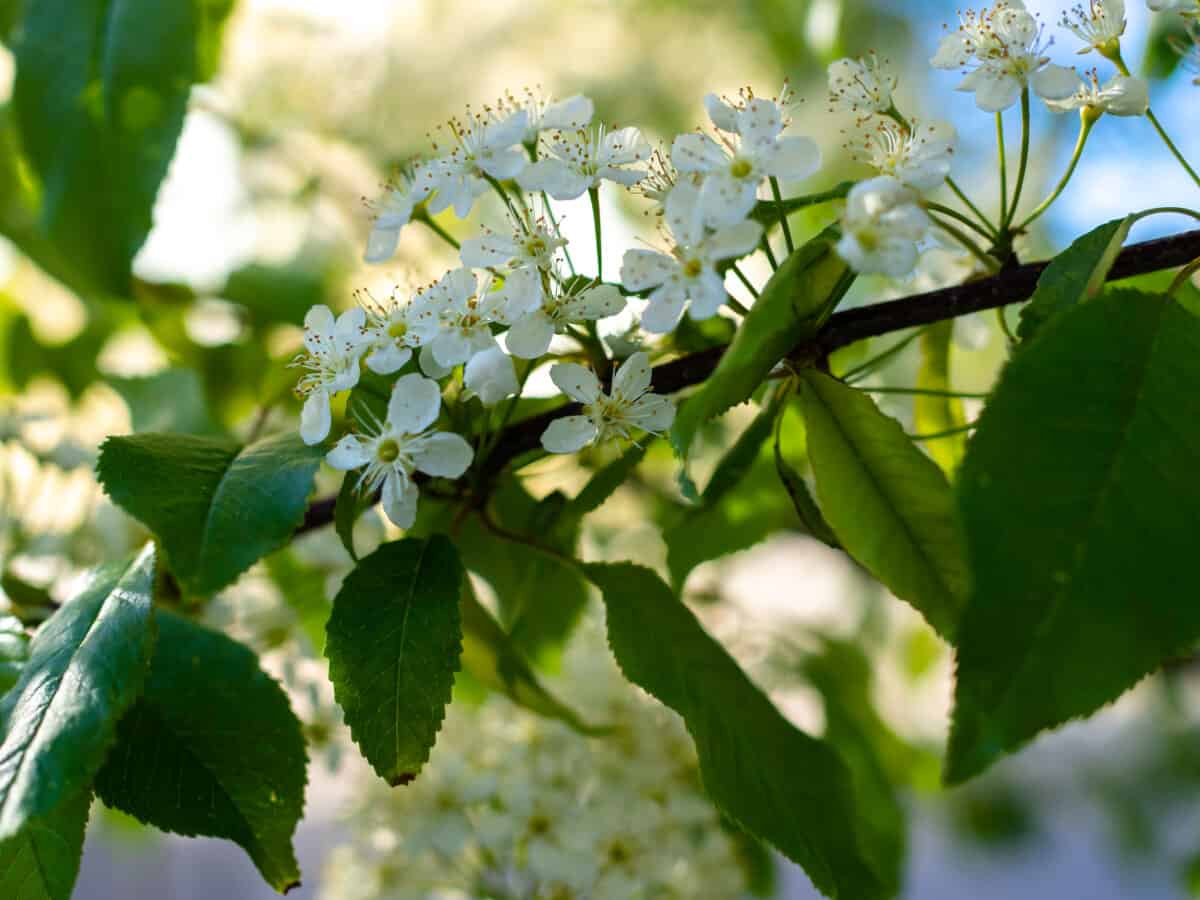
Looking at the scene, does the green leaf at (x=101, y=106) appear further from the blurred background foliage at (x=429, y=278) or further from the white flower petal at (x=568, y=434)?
the white flower petal at (x=568, y=434)

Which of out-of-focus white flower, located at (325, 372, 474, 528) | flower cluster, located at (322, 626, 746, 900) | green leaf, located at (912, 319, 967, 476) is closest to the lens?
out-of-focus white flower, located at (325, 372, 474, 528)

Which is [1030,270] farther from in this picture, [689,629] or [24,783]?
[24,783]

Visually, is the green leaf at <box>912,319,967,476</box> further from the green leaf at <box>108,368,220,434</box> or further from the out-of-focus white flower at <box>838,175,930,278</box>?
the green leaf at <box>108,368,220,434</box>

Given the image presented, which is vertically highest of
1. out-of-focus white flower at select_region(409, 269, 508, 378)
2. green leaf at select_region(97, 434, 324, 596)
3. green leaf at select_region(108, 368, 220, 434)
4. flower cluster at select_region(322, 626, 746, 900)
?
out-of-focus white flower at select_region(409, 269, 508, 378)

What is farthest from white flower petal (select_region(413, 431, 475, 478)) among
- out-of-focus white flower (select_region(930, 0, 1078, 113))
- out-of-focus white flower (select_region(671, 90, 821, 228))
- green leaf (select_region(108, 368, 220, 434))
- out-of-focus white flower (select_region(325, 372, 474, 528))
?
green leaf (select_region(108, 368, 220, 434))

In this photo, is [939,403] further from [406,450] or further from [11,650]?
[11,650]

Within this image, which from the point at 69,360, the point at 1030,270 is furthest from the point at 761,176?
the point at 69,360

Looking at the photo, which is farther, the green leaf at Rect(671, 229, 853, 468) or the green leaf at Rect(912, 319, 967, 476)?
the green leaf at Rect(912, 319, 967, 476)

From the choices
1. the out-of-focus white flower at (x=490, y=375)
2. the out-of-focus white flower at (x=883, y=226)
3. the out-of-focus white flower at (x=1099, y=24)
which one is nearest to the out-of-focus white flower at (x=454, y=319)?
the out-of-focus white flower at (x=490, y=375)
